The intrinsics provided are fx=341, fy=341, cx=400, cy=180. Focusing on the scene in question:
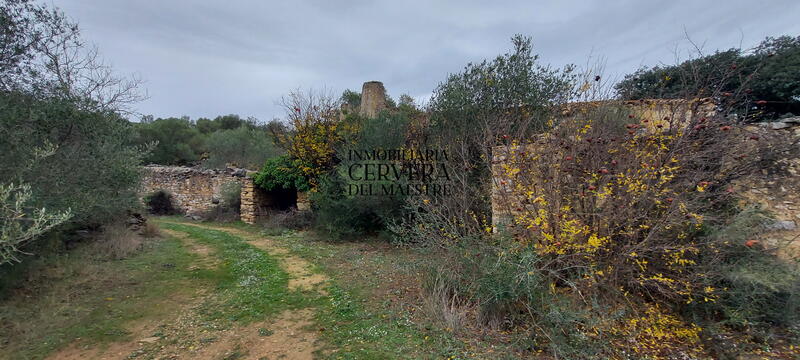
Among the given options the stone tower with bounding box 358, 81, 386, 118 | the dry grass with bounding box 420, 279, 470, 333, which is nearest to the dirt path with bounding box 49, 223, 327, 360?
the dry grass with bounding box 420, 279, 470, 333

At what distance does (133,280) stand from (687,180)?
7398mm

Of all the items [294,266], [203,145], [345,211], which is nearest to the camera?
[294,266]

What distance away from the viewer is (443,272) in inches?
156

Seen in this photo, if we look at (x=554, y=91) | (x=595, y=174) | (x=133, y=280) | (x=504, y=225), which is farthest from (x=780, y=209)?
(x=133, y=280)

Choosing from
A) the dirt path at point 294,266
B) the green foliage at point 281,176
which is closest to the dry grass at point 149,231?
the dirt path at point 294,266

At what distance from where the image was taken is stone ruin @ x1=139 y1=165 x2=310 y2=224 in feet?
35.7

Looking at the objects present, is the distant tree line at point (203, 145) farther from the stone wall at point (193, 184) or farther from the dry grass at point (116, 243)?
the dry grass at point (116, 243)

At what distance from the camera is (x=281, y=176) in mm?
10305

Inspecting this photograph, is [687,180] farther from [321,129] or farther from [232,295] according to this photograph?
[321,129]

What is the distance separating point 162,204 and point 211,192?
8.68ft

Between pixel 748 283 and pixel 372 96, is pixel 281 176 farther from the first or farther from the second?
pixel 748 283

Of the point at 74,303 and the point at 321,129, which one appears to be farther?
the point at 321,129

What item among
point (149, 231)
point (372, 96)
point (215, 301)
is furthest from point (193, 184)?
point (215, 301)

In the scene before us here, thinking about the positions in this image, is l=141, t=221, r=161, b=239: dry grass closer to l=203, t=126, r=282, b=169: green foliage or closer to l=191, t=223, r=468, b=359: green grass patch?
l=191, t=223, r=468, b=359: green grass patch
